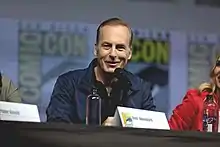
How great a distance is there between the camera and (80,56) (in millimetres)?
3229

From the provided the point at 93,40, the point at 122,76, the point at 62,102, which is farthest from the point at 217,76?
the point at 93,40

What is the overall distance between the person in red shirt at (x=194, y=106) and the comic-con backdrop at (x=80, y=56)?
115cm

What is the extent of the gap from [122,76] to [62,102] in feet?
0.71

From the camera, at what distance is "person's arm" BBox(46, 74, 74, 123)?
5.89 feet

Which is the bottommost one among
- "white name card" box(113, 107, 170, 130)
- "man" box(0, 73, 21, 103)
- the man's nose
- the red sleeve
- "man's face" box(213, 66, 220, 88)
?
the red sleeve

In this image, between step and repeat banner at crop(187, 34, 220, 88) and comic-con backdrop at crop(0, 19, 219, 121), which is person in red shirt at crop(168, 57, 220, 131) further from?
step and repeat banner at crop(187, 34, 220, 88)

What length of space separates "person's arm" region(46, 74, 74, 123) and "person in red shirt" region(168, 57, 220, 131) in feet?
1.14

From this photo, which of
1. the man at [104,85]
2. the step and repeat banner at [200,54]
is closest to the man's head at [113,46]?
the man at [104,85]

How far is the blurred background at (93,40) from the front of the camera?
3164 millimetres

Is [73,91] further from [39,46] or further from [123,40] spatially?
[39,46]

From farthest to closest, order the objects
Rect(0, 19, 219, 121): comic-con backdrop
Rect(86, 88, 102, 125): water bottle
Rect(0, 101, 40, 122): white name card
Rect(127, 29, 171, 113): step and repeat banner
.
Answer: Rect(127, 29, 171, 113): step and repeat banner → Rect(0, 19, 219, 121): comic-con backdrop → Rect(86, 88, 102, 125): water bottle → Rect(0, 101, 40, 122): white name card

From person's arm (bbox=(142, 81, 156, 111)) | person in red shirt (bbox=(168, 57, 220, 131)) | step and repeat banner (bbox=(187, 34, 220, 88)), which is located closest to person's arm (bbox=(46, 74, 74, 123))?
person's arm (bbox=(142, 81, 156, 111))

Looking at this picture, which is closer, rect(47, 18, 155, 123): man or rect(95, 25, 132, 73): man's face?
rect(47, 18, 155, 123): man
